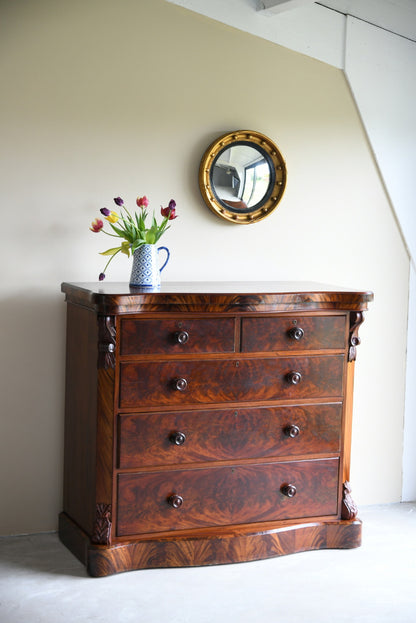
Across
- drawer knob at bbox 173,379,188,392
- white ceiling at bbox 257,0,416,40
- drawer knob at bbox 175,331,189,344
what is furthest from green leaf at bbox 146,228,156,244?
white ceiling at bbox 257,0,416,40

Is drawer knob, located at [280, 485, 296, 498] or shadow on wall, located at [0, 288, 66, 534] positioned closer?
drawer knob, located at [280, 485, 296, 498]

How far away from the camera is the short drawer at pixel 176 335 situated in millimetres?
2916

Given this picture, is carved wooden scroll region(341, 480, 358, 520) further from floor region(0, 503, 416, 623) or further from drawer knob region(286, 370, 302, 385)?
drawer knob region(286, 370, 302, 385)

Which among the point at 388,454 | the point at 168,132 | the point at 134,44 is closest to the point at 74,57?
the point at 134,44

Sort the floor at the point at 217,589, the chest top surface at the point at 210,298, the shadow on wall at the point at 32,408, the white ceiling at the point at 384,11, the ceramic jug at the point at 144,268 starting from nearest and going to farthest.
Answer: the floor at the point at 217,589 → the chest top surface at the point at 210,298 → the ceramic jug at the point at 144,268 → the shadow on wall at the point at 32,408 → the white ceiling at the point at 384,11

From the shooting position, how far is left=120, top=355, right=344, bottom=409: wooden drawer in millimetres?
2951

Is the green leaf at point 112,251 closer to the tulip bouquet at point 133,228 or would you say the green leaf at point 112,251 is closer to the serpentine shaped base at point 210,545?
the tulip bouquet at point 133,228

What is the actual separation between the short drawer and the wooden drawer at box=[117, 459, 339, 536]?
0.49 m

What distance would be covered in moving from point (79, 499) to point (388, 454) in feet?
5.63

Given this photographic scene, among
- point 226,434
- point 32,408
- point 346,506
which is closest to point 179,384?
point 226,434

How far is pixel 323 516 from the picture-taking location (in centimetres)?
329

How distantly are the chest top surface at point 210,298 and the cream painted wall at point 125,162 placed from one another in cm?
26

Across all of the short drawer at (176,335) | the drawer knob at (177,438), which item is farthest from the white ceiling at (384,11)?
the drawer knob at (177,438)

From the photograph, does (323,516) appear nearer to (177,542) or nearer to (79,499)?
(177,542)
